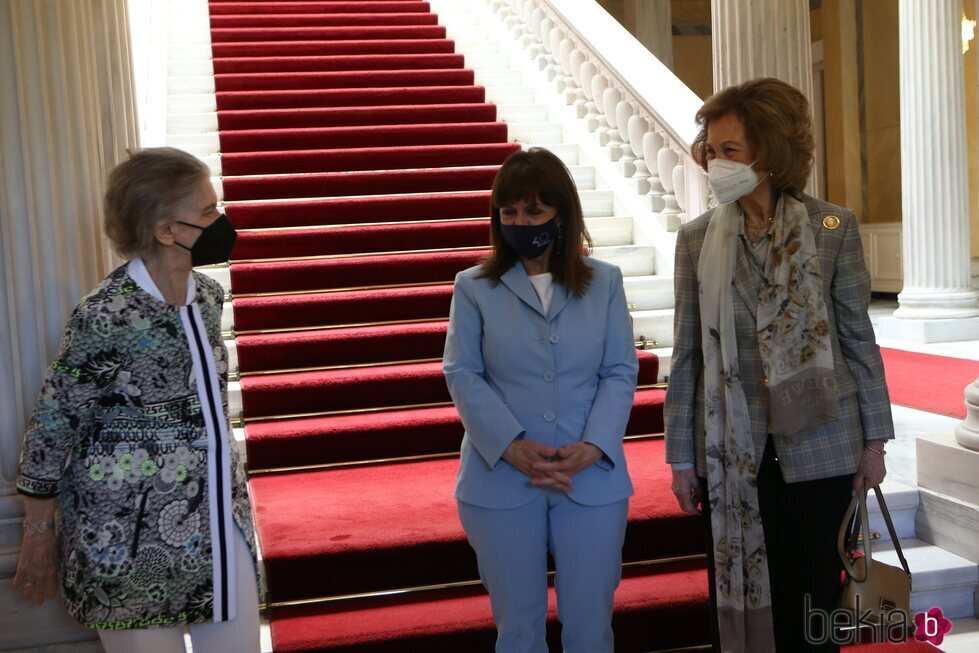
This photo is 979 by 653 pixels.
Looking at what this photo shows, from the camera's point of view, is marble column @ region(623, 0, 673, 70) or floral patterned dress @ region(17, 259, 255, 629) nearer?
floral patterned dress @ region(17, 259, 255, 629)

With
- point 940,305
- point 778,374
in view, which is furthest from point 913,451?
point 940,305

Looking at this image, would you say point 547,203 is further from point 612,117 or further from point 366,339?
point 612,117

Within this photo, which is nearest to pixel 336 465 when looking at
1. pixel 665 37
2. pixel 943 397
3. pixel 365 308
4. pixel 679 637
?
pixel 365 308

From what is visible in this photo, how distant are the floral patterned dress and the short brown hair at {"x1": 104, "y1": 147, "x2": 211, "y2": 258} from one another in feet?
0.22

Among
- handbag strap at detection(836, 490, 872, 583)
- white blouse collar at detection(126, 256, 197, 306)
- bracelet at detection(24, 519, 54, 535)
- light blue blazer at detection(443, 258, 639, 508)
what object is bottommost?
handbag strap at detection(836, 490, 872, 583)

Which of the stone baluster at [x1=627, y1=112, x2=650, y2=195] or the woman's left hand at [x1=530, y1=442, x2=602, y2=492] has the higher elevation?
the stone baluster at [x1=627, y1=112, x2=650, y2=195]

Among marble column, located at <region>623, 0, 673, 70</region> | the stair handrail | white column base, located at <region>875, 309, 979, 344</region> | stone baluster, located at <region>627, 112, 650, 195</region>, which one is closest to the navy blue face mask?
the stair handrail

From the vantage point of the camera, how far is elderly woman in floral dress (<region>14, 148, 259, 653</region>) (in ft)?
6.56

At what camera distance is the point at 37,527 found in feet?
6.82

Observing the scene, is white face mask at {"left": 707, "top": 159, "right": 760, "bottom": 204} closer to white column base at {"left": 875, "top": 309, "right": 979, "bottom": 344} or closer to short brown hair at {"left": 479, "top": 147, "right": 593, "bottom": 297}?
short brown hair at {"left": 479, "top": 147, "right": 593, "bottom": 297}

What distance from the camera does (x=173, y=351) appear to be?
2.05 m

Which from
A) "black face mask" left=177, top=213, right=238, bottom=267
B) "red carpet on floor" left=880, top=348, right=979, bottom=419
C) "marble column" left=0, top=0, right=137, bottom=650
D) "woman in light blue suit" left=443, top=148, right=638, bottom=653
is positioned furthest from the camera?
"red carpet on floor" left=880, top=348, right=979, bottom=419

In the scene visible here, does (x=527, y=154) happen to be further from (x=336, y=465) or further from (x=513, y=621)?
(x=336, y=465)

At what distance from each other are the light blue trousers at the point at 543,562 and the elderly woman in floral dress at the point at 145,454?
537mm
